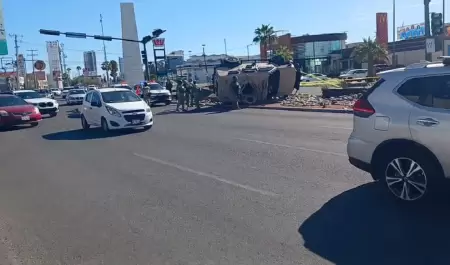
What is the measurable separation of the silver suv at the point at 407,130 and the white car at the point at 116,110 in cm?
1082

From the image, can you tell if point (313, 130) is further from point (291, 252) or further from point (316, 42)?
point (316, 42)

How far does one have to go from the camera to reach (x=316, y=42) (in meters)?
88.2

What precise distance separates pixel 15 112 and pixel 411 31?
77.2m

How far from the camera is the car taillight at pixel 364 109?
20.8 ft

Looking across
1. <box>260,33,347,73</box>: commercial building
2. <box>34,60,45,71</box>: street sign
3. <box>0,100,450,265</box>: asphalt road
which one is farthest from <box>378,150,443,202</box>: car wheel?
<box>34,60,45,71</box>: street sign

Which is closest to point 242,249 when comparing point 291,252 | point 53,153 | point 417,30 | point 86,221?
point 291,252

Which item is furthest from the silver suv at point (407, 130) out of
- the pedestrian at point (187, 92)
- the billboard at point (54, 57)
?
the billboard at point (54, 57)

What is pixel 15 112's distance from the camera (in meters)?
20.2

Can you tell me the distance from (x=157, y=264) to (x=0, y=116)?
58.9ft

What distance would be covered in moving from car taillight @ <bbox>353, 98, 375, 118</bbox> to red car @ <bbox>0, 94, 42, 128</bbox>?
57.5ft

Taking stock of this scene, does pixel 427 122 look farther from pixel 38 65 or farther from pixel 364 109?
pixel 38 65

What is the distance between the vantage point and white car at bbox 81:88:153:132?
52.5 ft

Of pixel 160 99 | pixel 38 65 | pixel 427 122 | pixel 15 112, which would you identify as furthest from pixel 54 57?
pixel 427 122

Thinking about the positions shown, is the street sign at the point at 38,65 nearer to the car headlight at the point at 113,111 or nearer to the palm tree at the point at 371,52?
the palm tree at the point at 371,52
